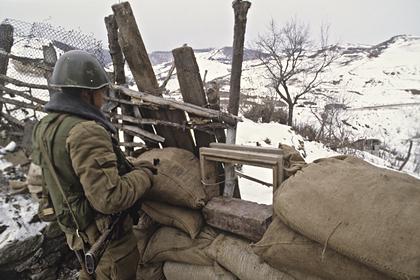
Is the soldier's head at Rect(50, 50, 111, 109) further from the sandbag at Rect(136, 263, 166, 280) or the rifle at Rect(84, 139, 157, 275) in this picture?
the sandbag at Rect(136, 263, 166, 280)

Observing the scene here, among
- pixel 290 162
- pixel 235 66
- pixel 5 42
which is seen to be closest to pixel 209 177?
pixel 290 162

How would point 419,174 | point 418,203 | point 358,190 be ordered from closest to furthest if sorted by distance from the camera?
point 418,203 → point 358,190 → point 419,174

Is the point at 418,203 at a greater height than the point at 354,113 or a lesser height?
greater

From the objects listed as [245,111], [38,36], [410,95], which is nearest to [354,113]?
[410,95]

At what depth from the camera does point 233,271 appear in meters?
1.93

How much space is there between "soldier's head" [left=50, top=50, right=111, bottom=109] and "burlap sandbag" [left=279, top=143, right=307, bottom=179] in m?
1.23

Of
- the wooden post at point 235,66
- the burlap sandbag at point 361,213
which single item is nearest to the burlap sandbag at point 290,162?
the burlap sandbag at point 361,213

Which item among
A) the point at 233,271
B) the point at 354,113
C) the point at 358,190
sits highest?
the point at 358,190

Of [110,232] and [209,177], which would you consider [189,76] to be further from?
[110,232]

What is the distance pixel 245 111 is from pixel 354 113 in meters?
8.68

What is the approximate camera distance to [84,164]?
1.51 metres

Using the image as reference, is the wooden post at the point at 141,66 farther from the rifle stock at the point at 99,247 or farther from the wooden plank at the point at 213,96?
the rifle stock at the point at 99,247

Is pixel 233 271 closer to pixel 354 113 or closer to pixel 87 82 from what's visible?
pixel 87 82

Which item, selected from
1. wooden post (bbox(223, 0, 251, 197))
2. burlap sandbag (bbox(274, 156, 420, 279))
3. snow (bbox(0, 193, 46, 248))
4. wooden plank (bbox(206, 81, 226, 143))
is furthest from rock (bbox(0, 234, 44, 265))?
burlap sandbag (bbox(274, 156, 420, 279))
